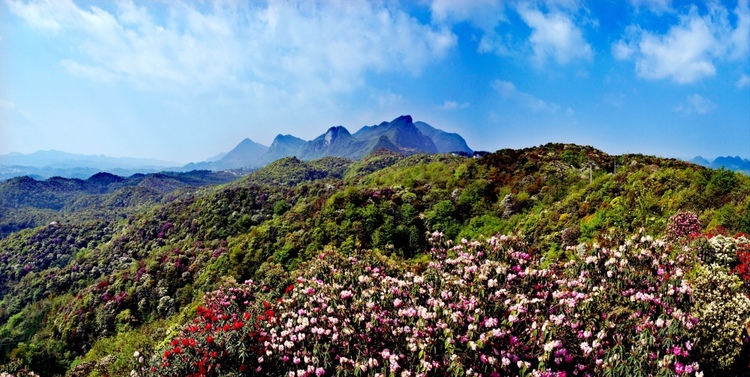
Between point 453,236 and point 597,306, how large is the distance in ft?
71.5

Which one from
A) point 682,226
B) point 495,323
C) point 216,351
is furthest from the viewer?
point 682,226

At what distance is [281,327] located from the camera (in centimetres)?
753

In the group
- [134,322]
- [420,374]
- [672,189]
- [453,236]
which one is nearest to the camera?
[420,374]

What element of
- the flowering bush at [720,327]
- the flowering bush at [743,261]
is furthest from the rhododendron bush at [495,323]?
the flowering bush at [743,261]

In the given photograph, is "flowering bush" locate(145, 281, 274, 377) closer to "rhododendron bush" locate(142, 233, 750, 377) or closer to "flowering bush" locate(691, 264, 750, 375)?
"rhododendron bush" locate(142, 233, 750, 377)

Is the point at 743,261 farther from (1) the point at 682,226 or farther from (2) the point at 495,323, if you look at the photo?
(2) the point at 495,323

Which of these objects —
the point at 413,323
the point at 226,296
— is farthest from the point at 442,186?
the point at 413,323

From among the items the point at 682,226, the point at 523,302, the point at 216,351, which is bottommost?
the point at 216,351

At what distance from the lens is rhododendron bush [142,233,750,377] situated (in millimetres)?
5648

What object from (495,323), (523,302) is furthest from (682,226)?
(495,323)

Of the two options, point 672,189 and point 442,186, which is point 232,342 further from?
point 442,186

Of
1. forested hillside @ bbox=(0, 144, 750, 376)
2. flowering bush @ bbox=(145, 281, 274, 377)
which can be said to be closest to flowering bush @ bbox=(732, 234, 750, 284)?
forested hillside @ bbox=(0, 144, 750, 376)

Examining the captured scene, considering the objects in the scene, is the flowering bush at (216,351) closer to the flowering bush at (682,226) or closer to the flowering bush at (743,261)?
the flowering bush at (743,261)

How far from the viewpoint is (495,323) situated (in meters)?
5.98
